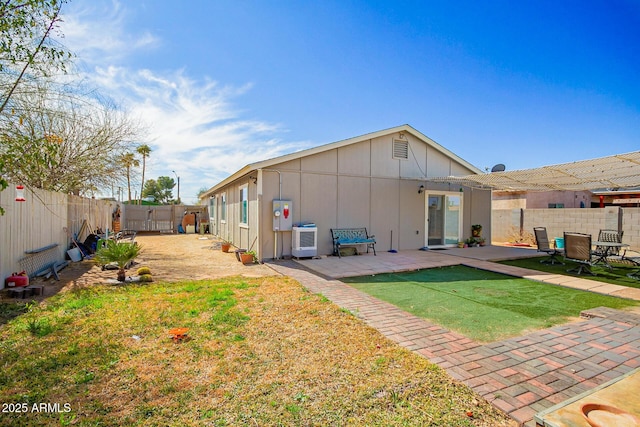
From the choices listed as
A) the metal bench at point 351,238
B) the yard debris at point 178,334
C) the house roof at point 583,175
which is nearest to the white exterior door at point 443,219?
the house roof at point 583,175

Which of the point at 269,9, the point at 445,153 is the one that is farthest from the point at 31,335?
the point at 445,153

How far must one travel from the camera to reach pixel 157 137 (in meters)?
11.6

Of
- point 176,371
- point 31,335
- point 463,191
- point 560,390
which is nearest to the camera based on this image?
point 560,390

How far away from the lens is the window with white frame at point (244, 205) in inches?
387

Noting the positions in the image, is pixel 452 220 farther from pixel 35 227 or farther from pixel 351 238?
pixel 35 227

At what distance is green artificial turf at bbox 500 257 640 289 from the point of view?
6400 mm

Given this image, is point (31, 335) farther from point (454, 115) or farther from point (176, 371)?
point (454, 115)

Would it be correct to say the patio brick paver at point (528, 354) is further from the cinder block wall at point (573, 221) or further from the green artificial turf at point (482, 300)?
the cinder block wall at point (573, 221)

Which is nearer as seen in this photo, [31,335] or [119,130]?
[31,335]

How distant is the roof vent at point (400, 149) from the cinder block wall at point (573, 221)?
7030 millimetres

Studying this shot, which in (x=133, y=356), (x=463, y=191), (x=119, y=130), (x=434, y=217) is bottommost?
(x=133, y=356)

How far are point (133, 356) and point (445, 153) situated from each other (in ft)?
36.4

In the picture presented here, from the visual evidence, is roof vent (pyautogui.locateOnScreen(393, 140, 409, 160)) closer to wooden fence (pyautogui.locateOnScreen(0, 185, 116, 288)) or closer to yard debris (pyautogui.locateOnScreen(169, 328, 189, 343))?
yard debris (pyautogui.locateOnScreen(169, 328, 189, 343))

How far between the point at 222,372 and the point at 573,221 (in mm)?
14225
